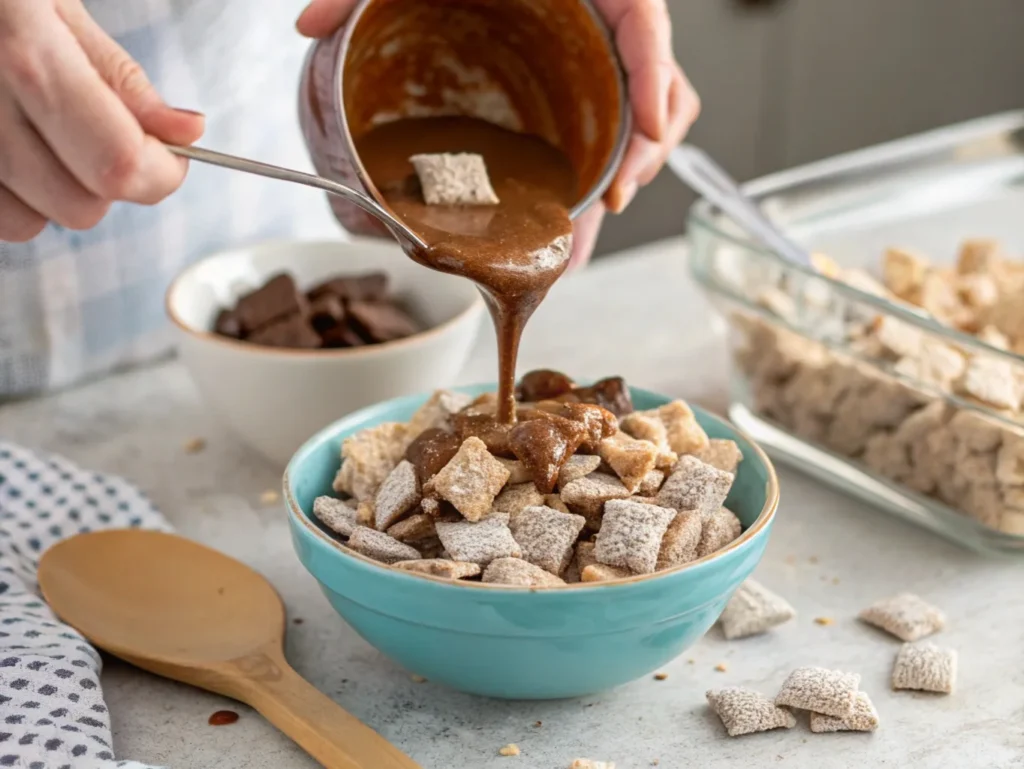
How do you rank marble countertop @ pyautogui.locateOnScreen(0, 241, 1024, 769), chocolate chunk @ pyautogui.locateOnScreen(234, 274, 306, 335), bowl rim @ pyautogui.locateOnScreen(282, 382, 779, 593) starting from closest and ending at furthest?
bowl rim @ pyautogui.locateOnScreen(282, 382, 779, 593)
marble countertop @ pyautogui.locateOnScreen(0, 241, 1024, 769)
chocolate chunk @ pyautogui.locateOnScreen(234, 274, 306, 335)

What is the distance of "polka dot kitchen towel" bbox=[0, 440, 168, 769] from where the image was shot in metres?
1.07

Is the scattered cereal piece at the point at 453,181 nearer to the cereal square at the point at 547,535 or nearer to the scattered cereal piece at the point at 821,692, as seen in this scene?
the cereal square at the point at 547,535

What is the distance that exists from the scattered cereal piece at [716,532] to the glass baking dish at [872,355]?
41cm

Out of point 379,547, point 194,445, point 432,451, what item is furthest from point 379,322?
point 379,547

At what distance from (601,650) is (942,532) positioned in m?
0.63

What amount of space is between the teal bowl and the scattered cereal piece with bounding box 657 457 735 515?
0.16 feet

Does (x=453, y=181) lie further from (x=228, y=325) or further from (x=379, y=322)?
(x=228, y=325)

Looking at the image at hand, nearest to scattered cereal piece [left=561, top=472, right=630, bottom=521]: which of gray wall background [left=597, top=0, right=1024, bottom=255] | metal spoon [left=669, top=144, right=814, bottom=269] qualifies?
metal spoon [left=669, top=144, right=814, bottom=269]

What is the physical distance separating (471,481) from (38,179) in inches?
20.3

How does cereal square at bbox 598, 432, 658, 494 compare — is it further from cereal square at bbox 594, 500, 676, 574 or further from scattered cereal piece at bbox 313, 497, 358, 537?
scattered cereal piece at bbox 313, 497, 358, 537

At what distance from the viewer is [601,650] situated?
1098 mm

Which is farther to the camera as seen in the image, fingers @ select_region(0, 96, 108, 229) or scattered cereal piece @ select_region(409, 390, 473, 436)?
scattered cereal piece @ select_region(409, 390, 473, 436)

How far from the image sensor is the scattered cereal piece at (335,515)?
3.92ft

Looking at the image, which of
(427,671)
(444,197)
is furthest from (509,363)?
(427,671)
